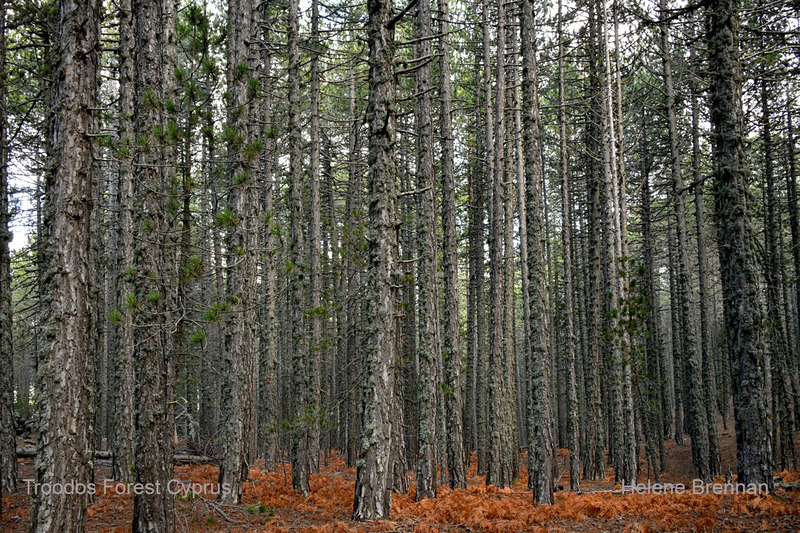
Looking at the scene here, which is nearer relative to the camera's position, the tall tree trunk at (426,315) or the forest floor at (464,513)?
the forest floor at (464,513)

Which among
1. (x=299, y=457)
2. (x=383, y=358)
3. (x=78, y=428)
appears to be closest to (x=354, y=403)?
(x=299, y=457)

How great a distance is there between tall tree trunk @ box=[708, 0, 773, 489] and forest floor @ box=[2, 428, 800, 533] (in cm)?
83

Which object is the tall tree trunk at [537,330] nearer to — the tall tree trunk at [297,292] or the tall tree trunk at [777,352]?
the tall tree trunk at [297,292]

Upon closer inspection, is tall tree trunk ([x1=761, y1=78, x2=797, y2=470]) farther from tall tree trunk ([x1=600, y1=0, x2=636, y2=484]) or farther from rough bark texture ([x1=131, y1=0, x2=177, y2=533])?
rough bark texture ([x1=131, y1=0, x2=177, y2=533])

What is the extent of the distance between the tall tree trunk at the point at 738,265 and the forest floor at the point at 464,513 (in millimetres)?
828

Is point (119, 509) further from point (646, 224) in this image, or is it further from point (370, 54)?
point (646, 224)

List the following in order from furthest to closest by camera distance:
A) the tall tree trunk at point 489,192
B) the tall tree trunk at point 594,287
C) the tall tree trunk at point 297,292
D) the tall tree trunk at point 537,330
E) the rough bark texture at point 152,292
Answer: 1. the tall tree trunk at point 594,287
2. the tall tree trunk at point 489,192
3. the tall tree trunk at point 297,292
4. the tall tree trunk at point 537,330
5. the rough bark texture at point 152,292

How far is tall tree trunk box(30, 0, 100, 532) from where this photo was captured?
18.9ft

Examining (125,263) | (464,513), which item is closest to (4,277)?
(125,263)

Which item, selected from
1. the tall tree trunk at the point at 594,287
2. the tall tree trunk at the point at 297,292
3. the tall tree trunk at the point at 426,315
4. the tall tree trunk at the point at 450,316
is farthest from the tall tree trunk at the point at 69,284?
the tall tree trunk at the point at 594,287

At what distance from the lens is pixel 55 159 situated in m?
6.08

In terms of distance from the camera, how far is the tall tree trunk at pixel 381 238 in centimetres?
745

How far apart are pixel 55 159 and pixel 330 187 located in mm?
17490

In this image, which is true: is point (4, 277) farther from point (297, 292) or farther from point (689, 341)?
point (689, 341)
